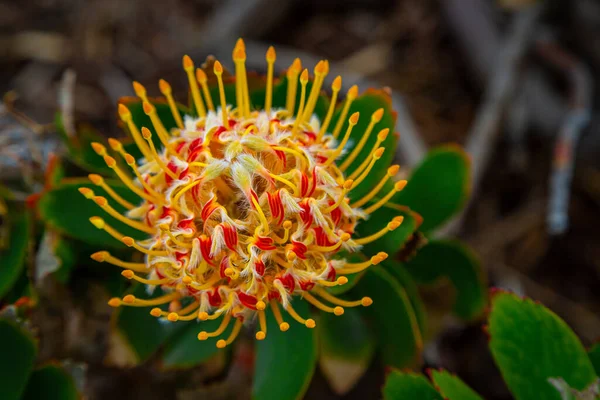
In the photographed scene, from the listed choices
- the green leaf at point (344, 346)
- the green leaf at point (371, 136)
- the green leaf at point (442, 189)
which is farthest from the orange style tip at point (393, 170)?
the green leaf at point (344, 346)

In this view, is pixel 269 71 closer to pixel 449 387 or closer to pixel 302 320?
pixel 302 320

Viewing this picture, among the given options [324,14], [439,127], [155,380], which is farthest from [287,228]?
[324,14]

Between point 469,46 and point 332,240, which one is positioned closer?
point 332,240

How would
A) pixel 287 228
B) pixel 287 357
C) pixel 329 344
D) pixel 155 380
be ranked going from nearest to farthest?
pixel 287 228, pixel 287 357, pixel 329 344, pixel 155 380

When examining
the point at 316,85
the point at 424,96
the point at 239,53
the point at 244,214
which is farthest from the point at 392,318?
the point at 424,96

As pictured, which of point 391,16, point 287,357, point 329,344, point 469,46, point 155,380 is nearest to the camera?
point 287,357

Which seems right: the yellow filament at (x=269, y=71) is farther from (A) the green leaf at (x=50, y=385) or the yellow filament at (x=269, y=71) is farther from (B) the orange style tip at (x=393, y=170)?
(A) the green leaf at (x=50, y=385)

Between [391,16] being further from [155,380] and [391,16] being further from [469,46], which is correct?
[155,380]
